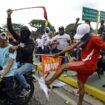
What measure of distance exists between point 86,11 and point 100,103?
904cm

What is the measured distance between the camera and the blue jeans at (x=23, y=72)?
8.08 metres

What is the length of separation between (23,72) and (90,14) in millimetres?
9507

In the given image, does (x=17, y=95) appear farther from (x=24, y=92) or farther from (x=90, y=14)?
(x=90, y=14)

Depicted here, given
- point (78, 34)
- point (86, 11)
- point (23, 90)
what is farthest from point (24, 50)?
point (86, 11)

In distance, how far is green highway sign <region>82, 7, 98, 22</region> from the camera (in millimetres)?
17047

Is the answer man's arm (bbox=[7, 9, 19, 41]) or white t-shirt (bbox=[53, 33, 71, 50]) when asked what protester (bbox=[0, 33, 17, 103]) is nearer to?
man's arm (bbox=[7, 9, 19, 41])

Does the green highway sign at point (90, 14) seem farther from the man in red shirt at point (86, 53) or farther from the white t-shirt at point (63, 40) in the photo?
the man in red shirt at point (86, 53)

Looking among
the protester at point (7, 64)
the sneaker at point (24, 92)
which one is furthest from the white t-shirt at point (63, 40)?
the protester at point (7, 64)

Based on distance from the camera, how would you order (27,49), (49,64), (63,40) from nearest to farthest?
1. (27,49)
2. (49,64)
3. (63,40)

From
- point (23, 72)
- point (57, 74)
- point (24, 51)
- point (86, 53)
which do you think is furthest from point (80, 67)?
point (24, 51)

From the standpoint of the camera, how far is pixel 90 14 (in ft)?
56.8

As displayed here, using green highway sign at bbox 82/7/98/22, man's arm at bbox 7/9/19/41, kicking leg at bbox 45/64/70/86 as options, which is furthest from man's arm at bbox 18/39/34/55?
green highway sign at bbox 82/7/98/22

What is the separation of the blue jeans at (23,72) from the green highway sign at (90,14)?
8710 mm

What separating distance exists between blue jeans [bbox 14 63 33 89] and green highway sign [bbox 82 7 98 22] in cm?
871
